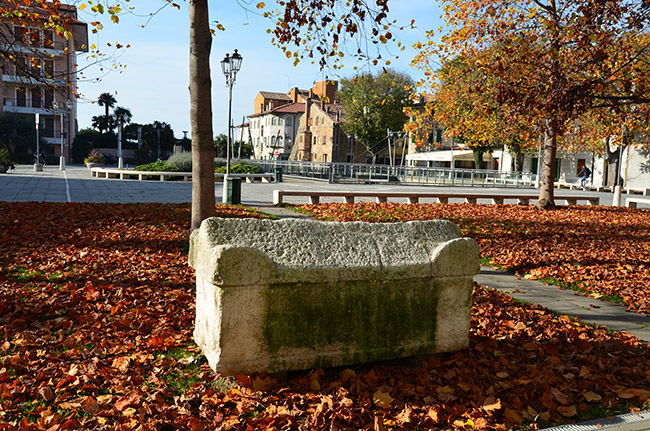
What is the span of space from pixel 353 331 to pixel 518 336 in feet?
6.00

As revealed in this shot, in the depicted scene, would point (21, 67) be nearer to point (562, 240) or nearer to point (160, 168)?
point (562, 240)

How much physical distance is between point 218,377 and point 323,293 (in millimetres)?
875

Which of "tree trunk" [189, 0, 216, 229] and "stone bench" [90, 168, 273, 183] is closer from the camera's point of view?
"tree trunk" [189, 0, 216, 229]

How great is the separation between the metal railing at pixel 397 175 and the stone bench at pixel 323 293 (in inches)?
1270

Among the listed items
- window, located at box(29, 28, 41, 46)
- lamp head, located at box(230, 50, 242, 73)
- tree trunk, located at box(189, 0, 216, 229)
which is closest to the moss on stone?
tree trunk, located at box(189, 0, 216, 229)

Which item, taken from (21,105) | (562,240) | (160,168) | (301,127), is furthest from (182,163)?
(301,127)

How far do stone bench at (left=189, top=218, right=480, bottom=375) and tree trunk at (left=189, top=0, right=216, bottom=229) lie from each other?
4.08 m

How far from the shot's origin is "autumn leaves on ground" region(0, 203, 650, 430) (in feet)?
9.78

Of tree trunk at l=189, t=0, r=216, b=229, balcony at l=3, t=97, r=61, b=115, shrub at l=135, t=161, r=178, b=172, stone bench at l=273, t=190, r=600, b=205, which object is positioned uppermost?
balcony at l=3, t=97, r=61, b=115

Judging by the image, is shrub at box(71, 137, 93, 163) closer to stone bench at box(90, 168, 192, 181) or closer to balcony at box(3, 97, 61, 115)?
balcony at box(3, 97, 61, 115)

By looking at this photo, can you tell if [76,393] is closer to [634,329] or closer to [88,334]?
[88,334]

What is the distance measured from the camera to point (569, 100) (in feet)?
25.6

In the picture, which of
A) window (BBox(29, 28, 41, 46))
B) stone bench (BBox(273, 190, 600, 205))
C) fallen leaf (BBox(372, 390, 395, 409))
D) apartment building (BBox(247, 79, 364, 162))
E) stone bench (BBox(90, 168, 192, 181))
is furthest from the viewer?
apartment building (BBox(247, 79, 364, 162))

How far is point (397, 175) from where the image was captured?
39000 mm
